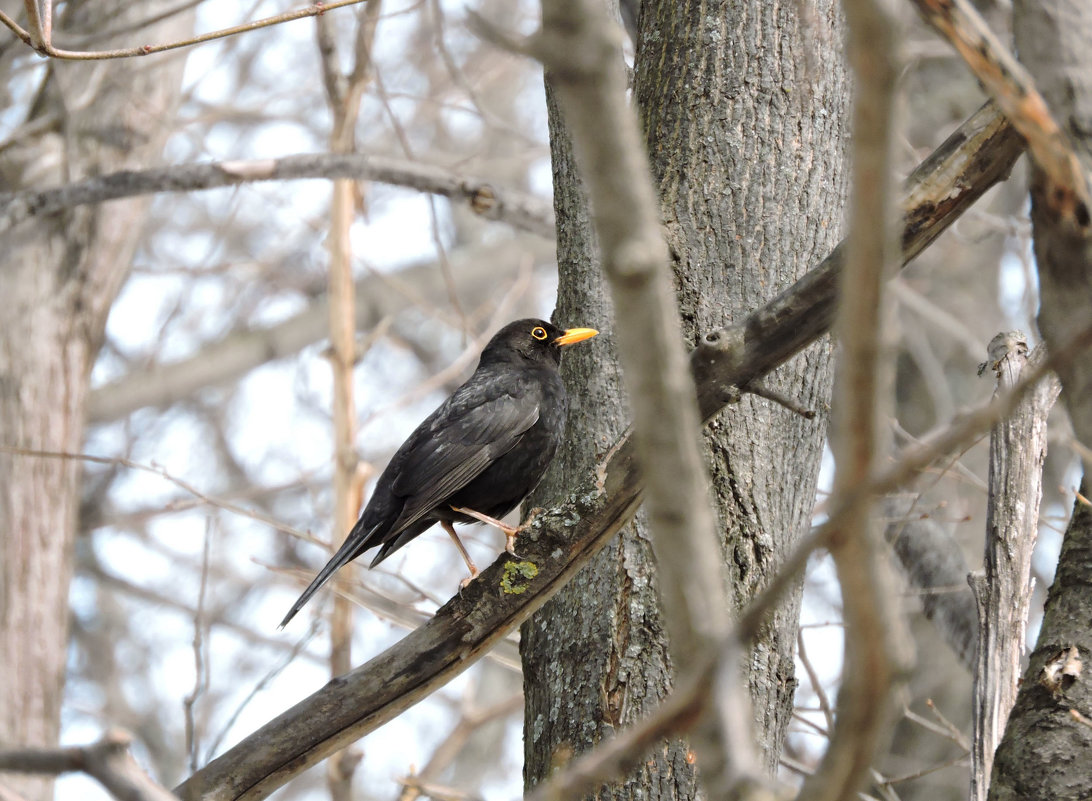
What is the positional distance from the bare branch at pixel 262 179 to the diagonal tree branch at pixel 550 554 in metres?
3.00

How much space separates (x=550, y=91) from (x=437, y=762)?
12.7 ft

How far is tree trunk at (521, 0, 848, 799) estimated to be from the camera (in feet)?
10.6

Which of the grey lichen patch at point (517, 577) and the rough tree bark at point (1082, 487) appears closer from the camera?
the rough tree bark at point (1082, 487)

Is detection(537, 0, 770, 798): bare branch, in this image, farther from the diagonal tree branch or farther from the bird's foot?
the bird's foot

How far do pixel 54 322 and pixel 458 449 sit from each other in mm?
3305

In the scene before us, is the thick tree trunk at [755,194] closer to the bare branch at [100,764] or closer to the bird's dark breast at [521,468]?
the bird's dark breast at [521,468]

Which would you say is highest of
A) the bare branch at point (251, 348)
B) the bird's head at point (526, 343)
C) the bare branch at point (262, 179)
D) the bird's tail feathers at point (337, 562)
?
the bare branch at point (251, 348)

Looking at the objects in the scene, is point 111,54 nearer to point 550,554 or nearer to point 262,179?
point 262,179

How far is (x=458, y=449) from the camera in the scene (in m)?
4.74

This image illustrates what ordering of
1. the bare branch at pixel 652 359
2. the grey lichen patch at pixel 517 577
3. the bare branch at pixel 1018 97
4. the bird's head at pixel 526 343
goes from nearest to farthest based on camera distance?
the bare branch at pixel 652 359
the bare branch at pixel 1018 97
the grey lichen patch at pixel 517 577
the bird's head at pixel 526 343

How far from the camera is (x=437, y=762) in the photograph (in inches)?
245

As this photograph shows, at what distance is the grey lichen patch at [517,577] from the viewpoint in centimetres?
299

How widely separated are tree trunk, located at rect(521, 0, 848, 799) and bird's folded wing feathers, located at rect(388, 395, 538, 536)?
0.66m

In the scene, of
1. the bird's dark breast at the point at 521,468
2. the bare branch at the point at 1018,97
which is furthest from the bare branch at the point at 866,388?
the bird's dark breast at the point at 521,468
